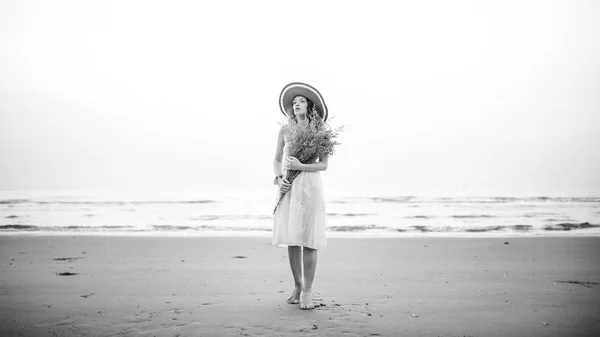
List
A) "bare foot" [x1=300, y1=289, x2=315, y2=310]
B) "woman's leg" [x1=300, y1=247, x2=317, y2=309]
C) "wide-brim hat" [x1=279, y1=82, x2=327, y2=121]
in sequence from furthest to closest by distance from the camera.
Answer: "wide-brim hat" [x1=279, y1=82, x2=327, y2=121], "woman's leg" [x1=300, y1=247, x2=317, y2=309], "bare foot" [x1=300, y1=289, x2=315, y2=310]

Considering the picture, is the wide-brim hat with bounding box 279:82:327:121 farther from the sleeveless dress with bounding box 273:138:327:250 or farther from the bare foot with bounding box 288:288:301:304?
the bare foot with bounding box 288:288:301:304

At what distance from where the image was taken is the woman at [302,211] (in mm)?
3914

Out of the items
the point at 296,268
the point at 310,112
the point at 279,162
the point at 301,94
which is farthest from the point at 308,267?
the point at 301,94

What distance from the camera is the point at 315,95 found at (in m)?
4.27

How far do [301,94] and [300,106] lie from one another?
15 cm

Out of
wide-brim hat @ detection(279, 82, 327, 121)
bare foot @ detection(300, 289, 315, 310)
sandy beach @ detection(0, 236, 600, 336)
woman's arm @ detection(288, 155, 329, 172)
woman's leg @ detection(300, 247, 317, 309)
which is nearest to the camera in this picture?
sandy beach @ detection(0, 236, 600, 336)

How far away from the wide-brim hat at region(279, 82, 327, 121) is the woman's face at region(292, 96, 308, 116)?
0.05 meters

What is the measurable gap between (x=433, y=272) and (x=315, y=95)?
10.1 feet

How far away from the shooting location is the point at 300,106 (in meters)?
4.30

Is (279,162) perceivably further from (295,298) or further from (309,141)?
(295,298)

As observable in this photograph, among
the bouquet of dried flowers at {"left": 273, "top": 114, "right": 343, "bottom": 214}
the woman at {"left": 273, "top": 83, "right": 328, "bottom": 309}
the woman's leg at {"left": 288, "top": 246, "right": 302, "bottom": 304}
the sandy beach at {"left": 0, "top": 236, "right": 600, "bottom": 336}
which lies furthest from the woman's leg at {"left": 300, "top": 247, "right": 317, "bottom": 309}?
the bouquet of dried flowers at {"left": 273, "top": 114, "right": 343, "bottom": 214}

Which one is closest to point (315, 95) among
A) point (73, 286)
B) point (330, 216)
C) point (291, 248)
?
point (291, 248)

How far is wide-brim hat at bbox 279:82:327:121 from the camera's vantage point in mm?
4262

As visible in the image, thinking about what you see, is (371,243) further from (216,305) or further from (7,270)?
(7,270)
